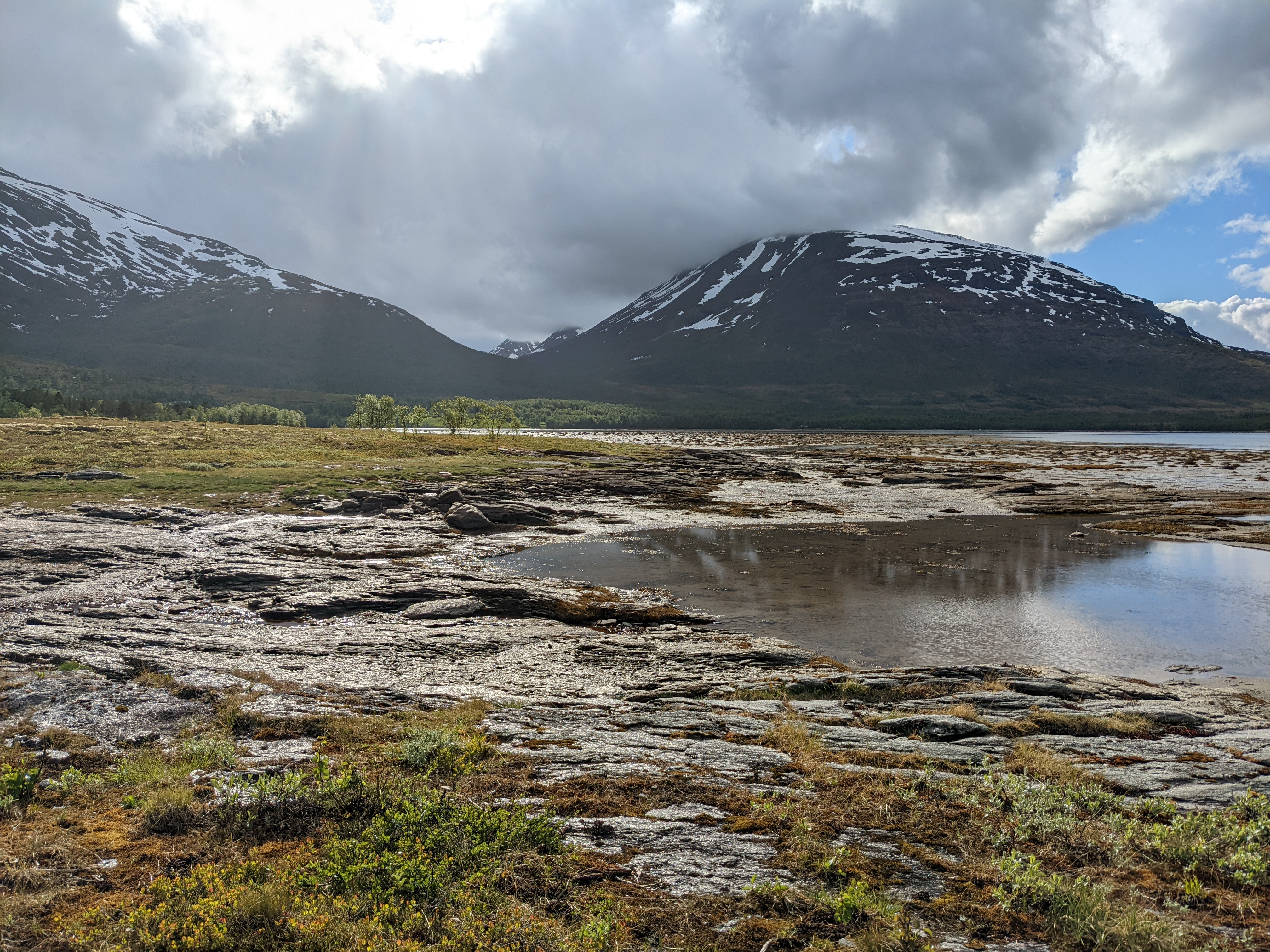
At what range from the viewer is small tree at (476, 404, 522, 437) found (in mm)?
126438

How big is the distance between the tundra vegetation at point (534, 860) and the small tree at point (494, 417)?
111910 mm

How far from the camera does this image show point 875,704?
1534 cm

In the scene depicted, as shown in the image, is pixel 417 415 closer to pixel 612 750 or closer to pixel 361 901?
pixel 612 750

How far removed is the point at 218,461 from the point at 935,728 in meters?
61.0

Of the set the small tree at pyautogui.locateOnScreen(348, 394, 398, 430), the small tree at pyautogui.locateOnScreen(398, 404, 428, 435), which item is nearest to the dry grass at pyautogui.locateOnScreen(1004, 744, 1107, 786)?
the small tree at pyautogui.locateOnScreen(398, 404, 428, 435)

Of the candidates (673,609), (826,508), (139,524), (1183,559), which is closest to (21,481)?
(139,524)

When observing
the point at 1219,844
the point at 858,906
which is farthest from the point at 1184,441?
the point at 858,906

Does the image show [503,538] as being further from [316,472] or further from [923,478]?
[923,478]

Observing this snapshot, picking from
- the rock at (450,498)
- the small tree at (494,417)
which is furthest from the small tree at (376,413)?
the rock at (450,498)

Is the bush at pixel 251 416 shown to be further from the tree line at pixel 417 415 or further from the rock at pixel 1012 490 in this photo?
the rock at pixel 1012 490

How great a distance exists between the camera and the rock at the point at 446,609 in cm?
2278

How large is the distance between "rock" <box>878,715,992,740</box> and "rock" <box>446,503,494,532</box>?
103 ft

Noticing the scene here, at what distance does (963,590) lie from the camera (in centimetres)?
2917

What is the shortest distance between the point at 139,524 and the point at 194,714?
27.6m
